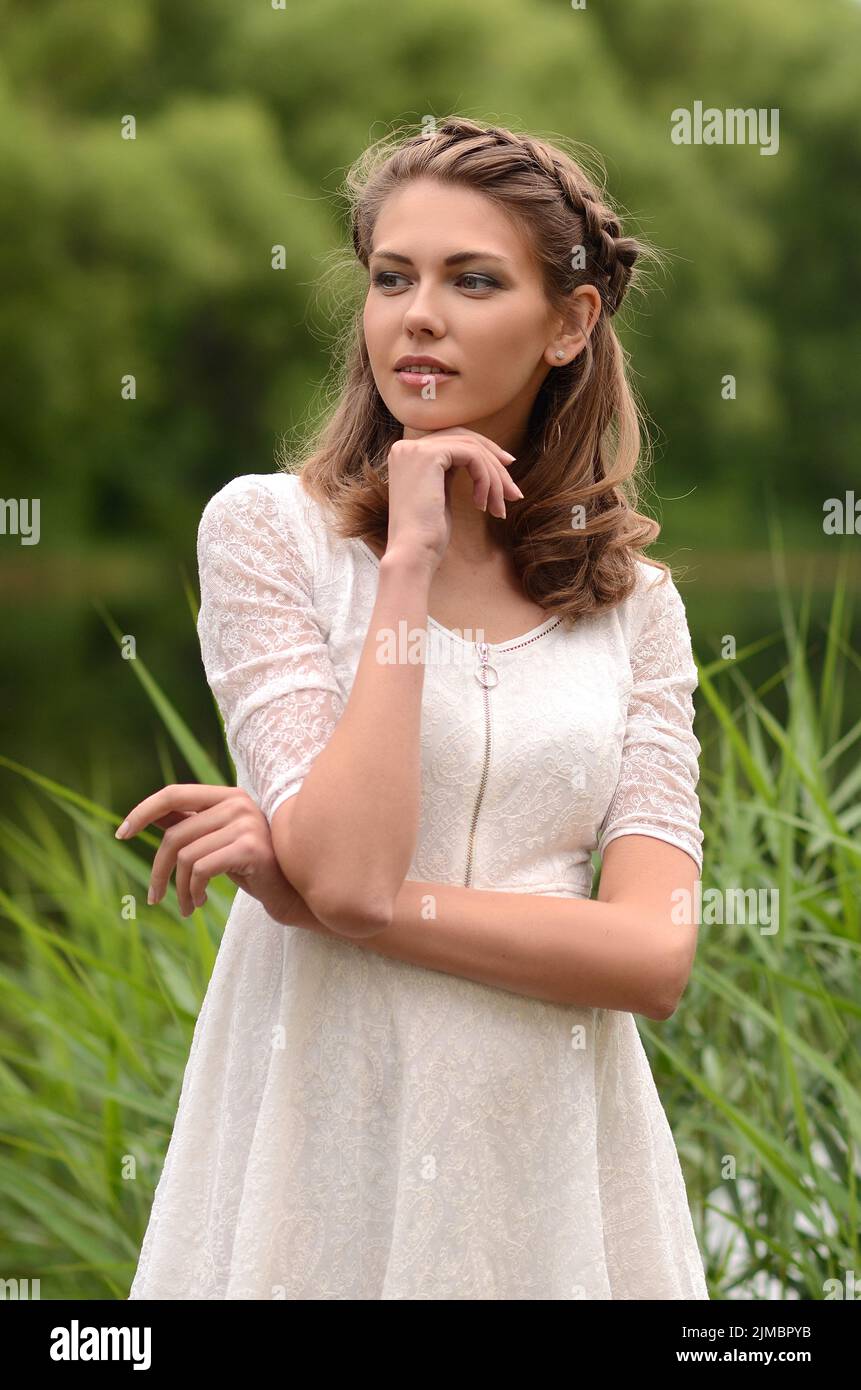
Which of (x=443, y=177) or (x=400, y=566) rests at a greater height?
(x=443, y=177)

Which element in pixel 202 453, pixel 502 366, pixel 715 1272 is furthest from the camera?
pixel 202 453

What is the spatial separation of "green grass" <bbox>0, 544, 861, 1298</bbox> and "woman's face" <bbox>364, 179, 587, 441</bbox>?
101cm

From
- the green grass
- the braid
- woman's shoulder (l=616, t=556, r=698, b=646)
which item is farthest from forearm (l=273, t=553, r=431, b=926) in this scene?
the green grass

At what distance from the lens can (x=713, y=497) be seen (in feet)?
56.3

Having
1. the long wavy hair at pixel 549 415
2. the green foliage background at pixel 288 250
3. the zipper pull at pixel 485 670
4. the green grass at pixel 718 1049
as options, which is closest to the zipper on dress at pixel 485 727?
the zipper pull at pixel 485 670

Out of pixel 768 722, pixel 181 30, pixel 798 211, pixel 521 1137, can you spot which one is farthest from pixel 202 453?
pixel 521 1137

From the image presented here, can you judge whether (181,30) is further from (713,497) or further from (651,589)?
(651,589)

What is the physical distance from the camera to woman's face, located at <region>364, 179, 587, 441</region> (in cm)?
149

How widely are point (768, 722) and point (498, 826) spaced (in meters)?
1.16

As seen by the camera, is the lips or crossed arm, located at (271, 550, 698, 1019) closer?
crossed arm, located at (271, 550, 698, 1019)

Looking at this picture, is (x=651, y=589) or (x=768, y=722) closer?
(x=651, y=589)

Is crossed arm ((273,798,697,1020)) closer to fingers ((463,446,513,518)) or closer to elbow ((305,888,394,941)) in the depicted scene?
elbow ((305,888,394,941))

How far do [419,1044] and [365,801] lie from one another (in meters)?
0.24

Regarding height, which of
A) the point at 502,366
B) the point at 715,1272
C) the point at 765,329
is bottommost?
the point at 715,1272
